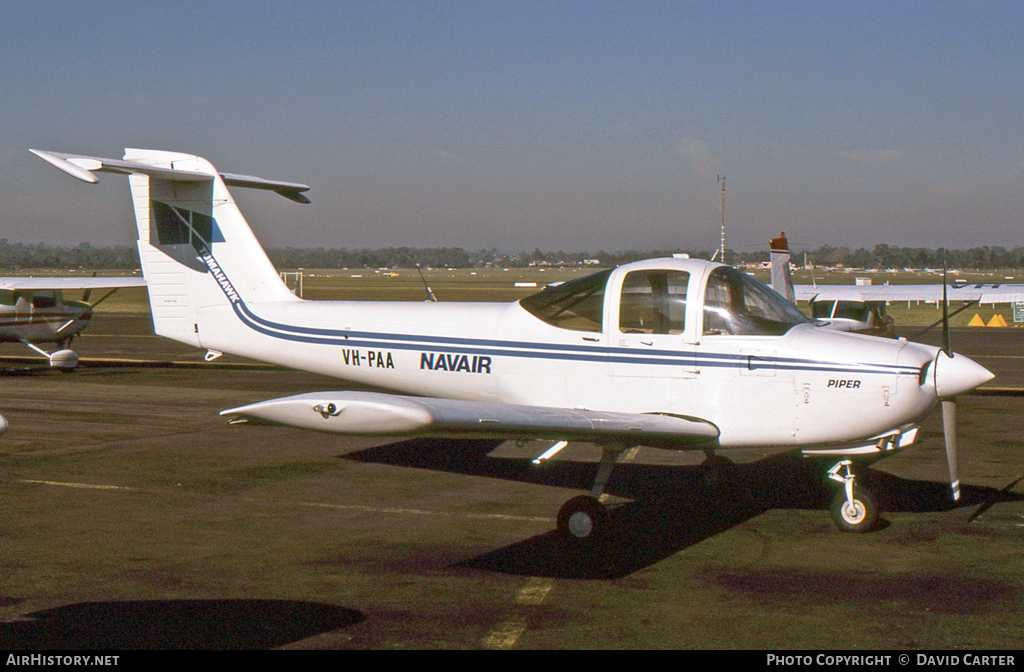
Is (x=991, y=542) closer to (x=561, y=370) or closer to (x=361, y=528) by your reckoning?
(x=561, y=370)

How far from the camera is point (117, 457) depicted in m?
11.5

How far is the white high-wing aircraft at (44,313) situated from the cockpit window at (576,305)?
1517cm

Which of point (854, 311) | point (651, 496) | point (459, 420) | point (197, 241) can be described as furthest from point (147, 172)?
point (854, 311)

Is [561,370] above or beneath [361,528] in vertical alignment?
above

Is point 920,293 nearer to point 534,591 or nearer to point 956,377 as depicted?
point 956,377

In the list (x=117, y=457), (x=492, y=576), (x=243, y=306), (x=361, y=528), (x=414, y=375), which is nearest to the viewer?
(x=492, y=576)

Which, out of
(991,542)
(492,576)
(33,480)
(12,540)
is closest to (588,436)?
(492,576)

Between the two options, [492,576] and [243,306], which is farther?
[243,306]

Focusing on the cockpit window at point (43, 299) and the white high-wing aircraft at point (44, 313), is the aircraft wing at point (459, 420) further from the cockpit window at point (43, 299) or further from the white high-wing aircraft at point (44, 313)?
the cockpit window at point (43, 299)

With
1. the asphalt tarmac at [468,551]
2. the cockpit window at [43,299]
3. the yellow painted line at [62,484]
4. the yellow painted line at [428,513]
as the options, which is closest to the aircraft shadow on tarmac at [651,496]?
the asphalt tarmac at [468,551]

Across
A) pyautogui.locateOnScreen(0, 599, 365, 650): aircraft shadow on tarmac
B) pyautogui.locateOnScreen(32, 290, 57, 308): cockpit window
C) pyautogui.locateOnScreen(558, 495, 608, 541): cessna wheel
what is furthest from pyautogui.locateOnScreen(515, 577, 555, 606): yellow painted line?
A: pyautogui.locateOnScreen(32, 290, 57, 308): cockpit window

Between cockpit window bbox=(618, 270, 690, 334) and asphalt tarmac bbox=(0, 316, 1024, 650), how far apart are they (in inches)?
71.8

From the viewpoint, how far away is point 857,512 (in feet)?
26.8

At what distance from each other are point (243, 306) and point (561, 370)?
165 inches
